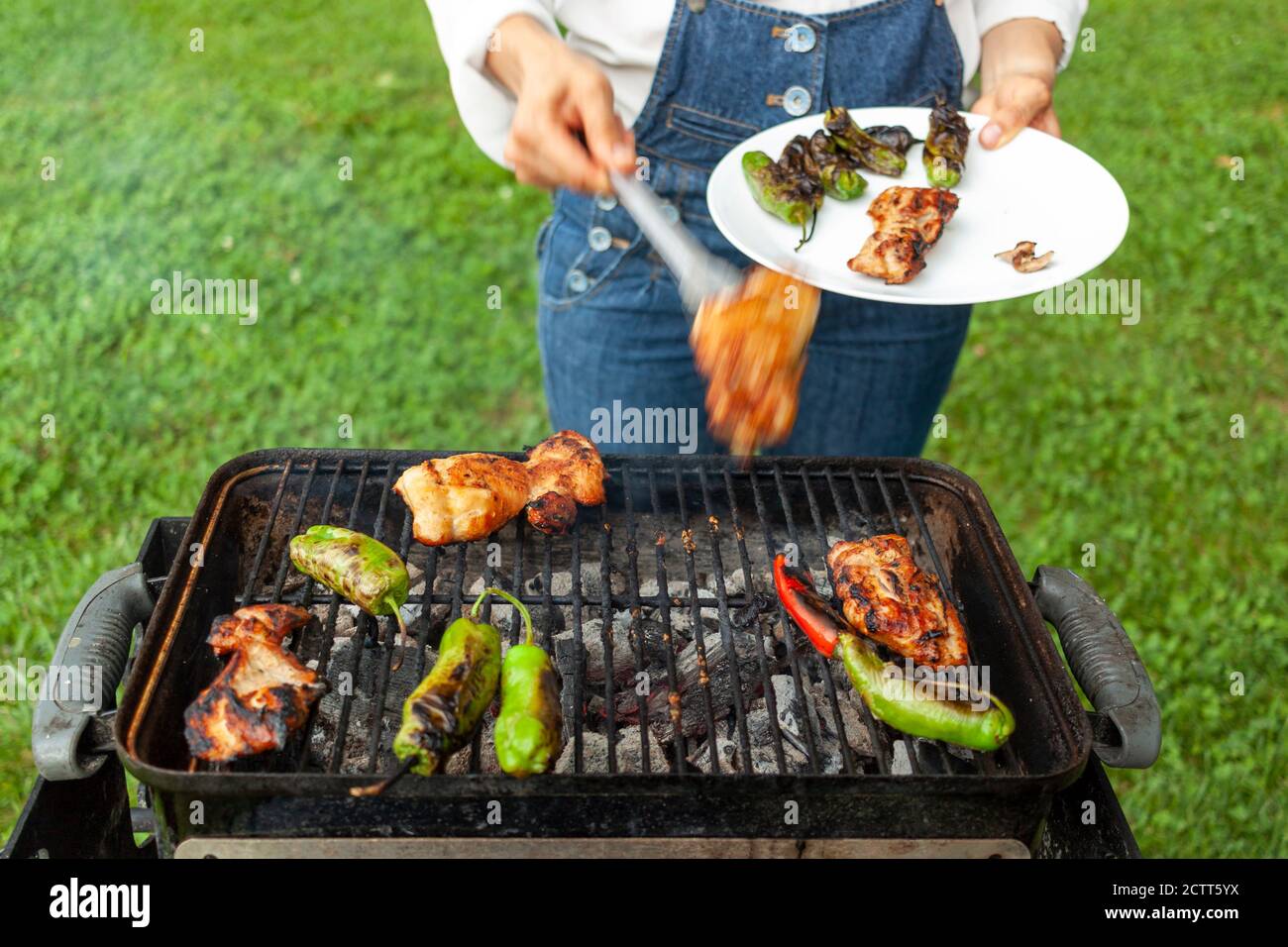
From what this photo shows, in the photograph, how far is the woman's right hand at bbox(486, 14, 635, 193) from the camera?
9.29 feet

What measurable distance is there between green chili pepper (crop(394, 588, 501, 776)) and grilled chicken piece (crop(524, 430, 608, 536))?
0.32 metres

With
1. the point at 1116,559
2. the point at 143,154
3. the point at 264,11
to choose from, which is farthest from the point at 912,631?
the point at 264,11

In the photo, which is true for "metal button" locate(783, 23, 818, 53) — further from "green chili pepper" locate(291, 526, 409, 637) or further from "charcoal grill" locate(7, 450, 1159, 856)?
"green chili pepper" locate(291, 526, 409, 637)

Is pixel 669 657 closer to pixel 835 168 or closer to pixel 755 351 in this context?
pixel 755 351

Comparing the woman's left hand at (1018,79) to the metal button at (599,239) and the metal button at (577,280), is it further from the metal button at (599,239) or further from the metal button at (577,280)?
the metal button at (577,280)

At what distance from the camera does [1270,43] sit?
421 inches

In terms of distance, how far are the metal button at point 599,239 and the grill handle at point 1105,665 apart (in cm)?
175

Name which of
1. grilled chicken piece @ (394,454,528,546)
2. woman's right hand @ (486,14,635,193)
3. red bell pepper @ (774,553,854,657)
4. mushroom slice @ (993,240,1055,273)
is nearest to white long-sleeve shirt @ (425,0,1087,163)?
woman's right hand @ (486,14,635,193)

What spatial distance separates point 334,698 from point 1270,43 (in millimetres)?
11610

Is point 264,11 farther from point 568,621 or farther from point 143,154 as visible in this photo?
point 568,621

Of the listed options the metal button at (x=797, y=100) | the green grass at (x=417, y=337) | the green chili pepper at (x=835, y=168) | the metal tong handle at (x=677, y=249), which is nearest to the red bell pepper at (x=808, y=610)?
the metal tong handle at (x=677, y=249)

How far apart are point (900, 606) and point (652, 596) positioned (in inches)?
27.4

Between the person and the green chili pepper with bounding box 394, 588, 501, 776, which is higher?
the person

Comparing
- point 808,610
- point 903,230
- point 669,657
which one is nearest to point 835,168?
point 903,230
